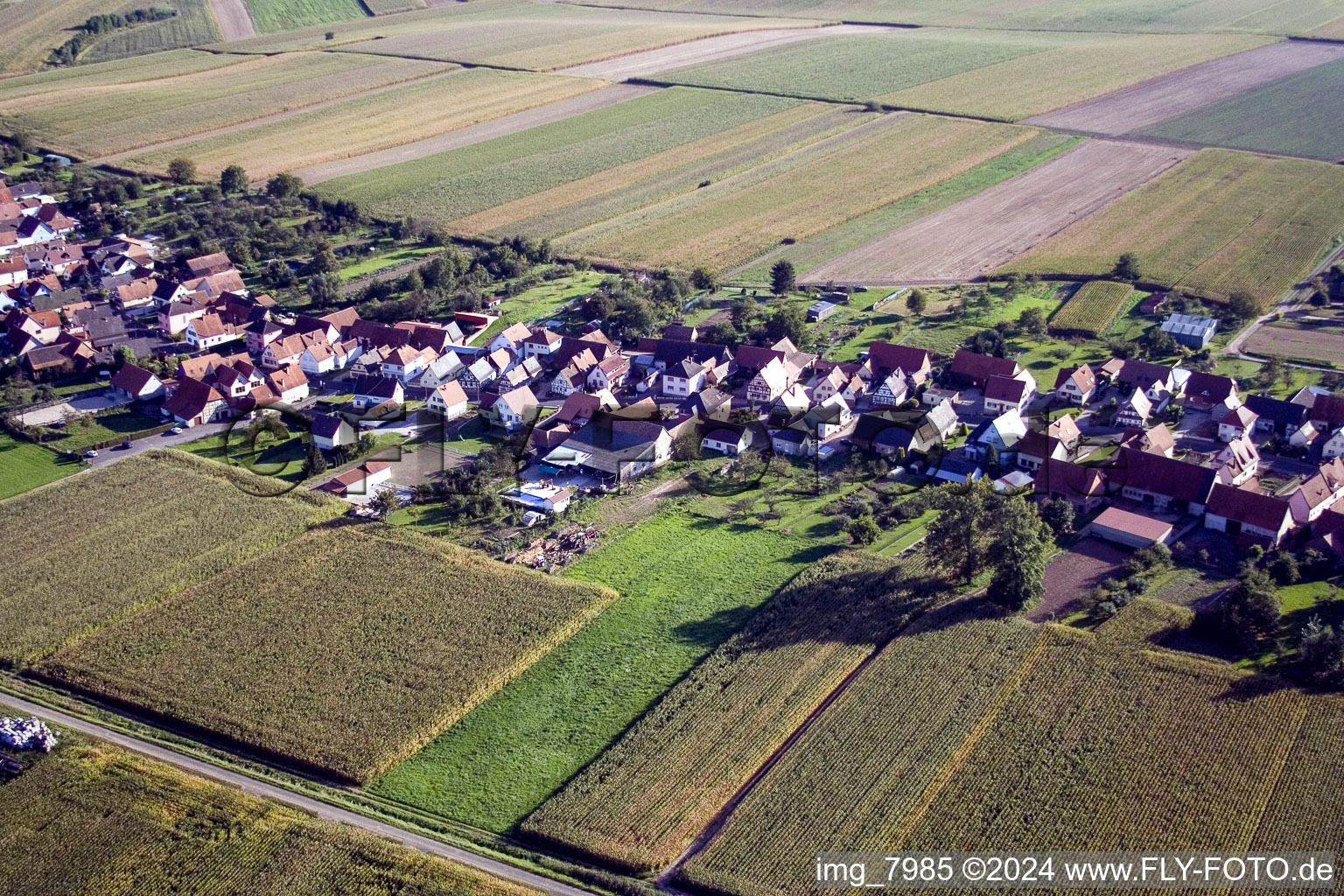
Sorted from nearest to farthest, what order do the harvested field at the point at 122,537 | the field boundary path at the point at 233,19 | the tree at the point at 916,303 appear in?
the harvested field at the point at 122,537, the tree at the point at 916,303, the field boundary path at the point at 233,19

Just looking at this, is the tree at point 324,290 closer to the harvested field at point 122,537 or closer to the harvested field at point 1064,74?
the harvested field at point 122,537

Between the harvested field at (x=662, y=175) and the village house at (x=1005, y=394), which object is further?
the harvested field at (x=662, y=175)

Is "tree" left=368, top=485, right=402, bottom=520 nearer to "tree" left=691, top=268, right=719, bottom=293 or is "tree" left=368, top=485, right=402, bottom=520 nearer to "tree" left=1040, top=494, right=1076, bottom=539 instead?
"tree" left=1040, top=494, right=1076, bottom=539

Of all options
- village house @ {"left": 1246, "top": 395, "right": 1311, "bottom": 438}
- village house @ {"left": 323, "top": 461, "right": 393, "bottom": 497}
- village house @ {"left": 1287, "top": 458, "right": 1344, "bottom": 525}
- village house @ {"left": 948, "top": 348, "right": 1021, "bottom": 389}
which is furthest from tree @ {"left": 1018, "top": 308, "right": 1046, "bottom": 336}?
village house @ {"left": 323, "top": 461, "right": 393, "bottom": 497}

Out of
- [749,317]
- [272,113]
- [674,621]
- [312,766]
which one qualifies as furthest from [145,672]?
[272,113]

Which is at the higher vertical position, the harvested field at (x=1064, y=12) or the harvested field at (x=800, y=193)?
the harvested field at (x=1064, y=12)

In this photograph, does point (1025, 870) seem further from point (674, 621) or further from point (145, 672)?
point (145, 672)

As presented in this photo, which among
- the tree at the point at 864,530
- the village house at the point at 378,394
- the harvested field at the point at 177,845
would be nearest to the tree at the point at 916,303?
the tree at the point at 864,530

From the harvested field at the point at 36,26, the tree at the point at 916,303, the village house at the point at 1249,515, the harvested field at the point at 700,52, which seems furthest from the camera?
the harvested field at the point at 36,26
